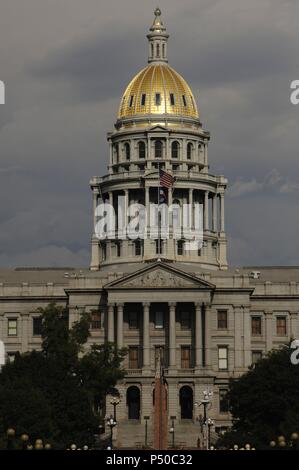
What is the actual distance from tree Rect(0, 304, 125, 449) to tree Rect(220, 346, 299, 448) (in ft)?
38.6

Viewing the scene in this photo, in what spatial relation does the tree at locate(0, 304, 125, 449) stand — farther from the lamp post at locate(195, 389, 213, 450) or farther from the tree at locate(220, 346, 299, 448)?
the tree at locate(220, 346, 299, 448)

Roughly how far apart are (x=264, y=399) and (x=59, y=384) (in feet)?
53.8

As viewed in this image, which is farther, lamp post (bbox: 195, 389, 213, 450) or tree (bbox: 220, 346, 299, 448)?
lamp post (bbox: 195, 389, 213, 450)

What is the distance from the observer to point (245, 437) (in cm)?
14612

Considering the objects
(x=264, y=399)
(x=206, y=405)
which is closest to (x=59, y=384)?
(x=264, y=399)

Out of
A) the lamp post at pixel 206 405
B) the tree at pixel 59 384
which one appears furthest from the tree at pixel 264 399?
the tree at pixel 59 384

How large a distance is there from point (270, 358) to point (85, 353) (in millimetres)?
30294

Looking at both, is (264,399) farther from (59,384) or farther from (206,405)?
(206,405)

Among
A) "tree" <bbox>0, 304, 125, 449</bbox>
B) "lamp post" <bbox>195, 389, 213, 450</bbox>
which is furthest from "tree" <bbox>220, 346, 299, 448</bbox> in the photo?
"tree" <bbox>0, 304, 125, 449</bbox>

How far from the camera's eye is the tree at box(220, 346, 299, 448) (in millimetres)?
150500

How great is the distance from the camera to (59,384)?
162 metres

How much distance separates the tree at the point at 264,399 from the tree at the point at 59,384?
11.8 meters
